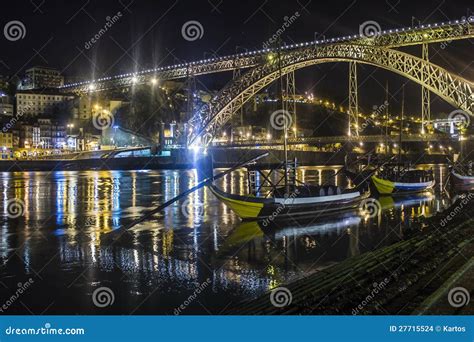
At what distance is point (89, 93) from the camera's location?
333 ft

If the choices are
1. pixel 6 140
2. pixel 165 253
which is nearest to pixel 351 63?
pixel 165 253

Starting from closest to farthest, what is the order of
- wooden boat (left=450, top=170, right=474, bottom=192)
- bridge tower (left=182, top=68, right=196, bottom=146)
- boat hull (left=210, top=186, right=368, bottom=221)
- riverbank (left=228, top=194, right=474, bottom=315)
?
riverbank (left=228, top=194, right=474, bottom=315)
boat hull (left=210, top=186, right=368, bottom=221)
wooden boat (left=450, top=170, right=474, bottom=192)
bridge tower (left=182, top=68, right=196, bottom=146)

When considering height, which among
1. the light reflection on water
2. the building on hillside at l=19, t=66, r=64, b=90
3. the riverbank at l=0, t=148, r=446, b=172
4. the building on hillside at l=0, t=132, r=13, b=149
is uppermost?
the building on hillside at l=19, t=66, r=64, b=90

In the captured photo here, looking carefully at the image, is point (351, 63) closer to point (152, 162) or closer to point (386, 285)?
point (152, 162)

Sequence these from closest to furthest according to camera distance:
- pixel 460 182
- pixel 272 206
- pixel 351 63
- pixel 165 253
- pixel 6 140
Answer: pixel 165 253 → pixel 272 206 → pixel 460 182 → pixel 351 63 → pixel 6 140

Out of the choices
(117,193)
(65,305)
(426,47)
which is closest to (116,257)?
(65,305)

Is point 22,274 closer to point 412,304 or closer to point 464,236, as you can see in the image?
point 412,304

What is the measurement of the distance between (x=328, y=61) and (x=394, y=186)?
3060 cm

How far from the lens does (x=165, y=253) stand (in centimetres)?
1152

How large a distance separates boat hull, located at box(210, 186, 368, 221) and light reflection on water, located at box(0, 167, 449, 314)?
1.81 feet

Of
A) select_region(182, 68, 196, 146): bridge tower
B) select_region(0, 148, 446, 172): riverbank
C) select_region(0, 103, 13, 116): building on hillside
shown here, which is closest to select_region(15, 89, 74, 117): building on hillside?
select_region(0, 103, 13, 116): building on hillside

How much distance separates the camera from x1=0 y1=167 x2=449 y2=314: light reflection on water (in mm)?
8164

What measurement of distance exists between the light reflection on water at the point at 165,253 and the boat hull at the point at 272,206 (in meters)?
0.55

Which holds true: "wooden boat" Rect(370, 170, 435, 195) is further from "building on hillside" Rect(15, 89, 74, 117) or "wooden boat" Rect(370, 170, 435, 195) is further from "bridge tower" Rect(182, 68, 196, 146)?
"building on hillside" Rect(15, 89, 74, 117)
